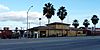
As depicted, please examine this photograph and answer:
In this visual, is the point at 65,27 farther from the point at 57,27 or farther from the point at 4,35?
the point at 4,35

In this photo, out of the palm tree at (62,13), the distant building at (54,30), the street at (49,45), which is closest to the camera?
the street at (49,45)

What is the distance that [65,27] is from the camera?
120188mm

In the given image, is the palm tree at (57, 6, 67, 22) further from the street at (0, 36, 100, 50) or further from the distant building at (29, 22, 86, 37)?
the street at (0, 36, 100, 50)

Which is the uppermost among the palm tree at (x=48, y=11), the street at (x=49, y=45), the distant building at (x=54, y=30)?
the palm tree at (x=48, y=11)

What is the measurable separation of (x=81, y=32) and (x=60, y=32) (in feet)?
61.5

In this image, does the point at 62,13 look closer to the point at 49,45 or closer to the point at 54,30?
the point at 54,30

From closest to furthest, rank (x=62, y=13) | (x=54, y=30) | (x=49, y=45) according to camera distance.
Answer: (x=49, y=45) < (x=54, y=30) < (x=62, y=13)

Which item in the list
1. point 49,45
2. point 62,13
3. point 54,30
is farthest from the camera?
point 62,13

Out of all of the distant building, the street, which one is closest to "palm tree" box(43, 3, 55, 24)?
the distant building

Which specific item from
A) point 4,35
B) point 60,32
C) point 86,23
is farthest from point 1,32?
point 86,23

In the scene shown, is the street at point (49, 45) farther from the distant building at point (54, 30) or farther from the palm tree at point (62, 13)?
the palm tree at point (62, 13)

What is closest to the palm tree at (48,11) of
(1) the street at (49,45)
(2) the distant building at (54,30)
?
(2) the distant building at (54,30)

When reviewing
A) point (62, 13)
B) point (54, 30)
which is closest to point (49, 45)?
point (54, 30)

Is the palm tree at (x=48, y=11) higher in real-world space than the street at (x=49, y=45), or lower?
higher
